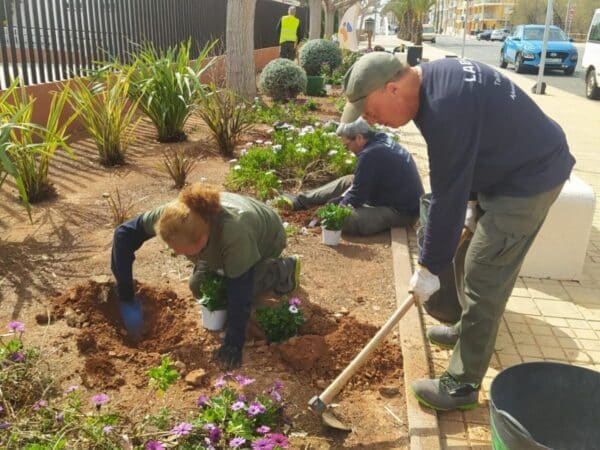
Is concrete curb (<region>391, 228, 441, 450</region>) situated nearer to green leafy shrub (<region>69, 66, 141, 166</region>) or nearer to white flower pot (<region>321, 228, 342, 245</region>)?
white flower pot (<region>321, 228, 342, 245</region>)

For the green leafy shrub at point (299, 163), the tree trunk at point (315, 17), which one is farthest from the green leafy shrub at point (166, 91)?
the tree trunk at point (315, 17)

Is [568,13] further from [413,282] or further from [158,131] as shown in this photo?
[413,282]

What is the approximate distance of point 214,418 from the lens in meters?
2.41

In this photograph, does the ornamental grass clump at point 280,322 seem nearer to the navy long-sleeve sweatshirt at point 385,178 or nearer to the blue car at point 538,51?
the navy long-sleeve sweatshirt at point 385,178

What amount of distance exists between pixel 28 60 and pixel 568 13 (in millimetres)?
60173

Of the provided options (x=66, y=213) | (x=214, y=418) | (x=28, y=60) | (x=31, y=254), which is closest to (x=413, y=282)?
(x=214, y=418)

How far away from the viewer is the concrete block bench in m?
4.08

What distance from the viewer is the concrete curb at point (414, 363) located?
2.63 metres

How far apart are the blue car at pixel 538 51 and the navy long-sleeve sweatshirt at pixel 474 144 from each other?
19.5 m

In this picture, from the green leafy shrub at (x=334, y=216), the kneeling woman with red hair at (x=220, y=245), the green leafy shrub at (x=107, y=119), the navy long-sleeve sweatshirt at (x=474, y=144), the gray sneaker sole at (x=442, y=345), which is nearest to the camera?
the navy long-sleeve sweatshirt at (x=474, y=144)

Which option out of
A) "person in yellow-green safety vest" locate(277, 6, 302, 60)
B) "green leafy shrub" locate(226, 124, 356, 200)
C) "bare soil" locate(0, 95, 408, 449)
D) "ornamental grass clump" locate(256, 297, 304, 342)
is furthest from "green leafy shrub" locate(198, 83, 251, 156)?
"person in yellow-green safety vest" locate(277, 6, 302, 60)

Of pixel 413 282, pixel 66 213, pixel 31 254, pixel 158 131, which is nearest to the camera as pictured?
pixel 413 282

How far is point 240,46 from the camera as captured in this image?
9.44m

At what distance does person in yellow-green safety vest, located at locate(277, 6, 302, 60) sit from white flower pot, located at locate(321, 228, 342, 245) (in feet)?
35.4
